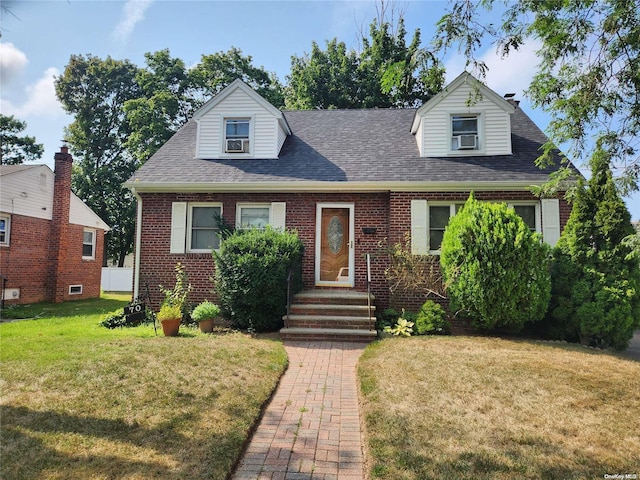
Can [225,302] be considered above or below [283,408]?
above

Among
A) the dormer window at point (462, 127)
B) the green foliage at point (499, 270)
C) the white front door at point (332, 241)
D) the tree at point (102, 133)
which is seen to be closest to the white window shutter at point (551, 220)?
the green foliage at point (499, 270)

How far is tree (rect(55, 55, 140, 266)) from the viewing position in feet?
86.6

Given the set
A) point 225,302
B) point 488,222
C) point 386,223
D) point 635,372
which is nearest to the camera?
point 635,372

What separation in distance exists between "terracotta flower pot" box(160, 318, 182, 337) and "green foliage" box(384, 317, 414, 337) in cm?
425

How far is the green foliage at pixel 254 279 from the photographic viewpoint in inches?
312

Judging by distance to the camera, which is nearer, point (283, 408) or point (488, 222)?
point (283, 408)

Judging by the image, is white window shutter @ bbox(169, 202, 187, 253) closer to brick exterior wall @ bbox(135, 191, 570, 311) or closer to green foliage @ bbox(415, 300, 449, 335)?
brick exterior wall @ bbox(135, 191, 570, 311)

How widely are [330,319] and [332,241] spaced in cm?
270

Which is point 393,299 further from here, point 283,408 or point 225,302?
point 283,408

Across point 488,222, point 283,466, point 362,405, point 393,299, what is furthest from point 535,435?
point 393,299

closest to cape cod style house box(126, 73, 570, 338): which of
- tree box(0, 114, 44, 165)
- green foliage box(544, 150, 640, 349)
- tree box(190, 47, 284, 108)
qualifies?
green foliage box(544, 150, 640, 349)

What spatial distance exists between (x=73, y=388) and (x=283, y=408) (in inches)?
96.2

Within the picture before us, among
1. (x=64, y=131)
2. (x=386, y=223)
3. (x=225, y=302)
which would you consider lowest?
(x=225, y=302)

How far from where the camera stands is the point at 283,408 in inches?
167
